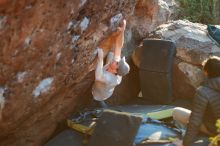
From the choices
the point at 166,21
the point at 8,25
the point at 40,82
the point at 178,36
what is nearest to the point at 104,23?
the point at 40,82

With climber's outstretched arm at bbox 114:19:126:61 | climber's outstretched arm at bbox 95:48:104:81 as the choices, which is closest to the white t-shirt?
climber's outstretched arm at bbox 95:48:104:81

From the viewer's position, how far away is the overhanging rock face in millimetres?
3741

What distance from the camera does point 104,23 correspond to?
478 cm

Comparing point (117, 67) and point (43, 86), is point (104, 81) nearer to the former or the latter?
point (117, 67)

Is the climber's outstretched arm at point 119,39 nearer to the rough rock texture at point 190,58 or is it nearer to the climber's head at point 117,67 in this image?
the climber's head at point 117,67

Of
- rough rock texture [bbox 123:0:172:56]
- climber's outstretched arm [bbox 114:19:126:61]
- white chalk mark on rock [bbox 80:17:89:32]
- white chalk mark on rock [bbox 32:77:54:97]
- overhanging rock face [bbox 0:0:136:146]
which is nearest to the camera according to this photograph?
overhanging rock face [bbox 0:0:136:146]

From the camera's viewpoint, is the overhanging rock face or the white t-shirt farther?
the white t-shirt

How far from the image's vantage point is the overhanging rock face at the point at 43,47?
3.74 meters

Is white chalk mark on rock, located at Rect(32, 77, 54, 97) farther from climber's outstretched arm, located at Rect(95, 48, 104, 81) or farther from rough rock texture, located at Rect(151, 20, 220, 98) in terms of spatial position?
rough rock texture, located at Rect(151, 20, 220, 98)

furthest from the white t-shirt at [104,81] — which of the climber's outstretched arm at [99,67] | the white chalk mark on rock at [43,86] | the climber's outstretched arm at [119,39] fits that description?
the white chalk mark on rock at [43,86]

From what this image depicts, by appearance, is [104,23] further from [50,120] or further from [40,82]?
[50,120]

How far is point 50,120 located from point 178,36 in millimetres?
2798

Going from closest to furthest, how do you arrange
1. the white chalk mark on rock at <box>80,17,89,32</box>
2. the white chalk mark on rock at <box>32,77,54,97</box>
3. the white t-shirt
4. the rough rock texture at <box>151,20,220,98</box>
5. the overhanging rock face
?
the overhanging rock face < the white chalk mark on rock at <box>80,17,89,32</box> < the white chalk mark on rock at <box>32,77,54,97</box> < the white t-shirt < the rough rock texture at <box>151,20,220,98</box>

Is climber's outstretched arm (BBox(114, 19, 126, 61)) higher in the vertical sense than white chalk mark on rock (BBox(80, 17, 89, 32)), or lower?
lower
